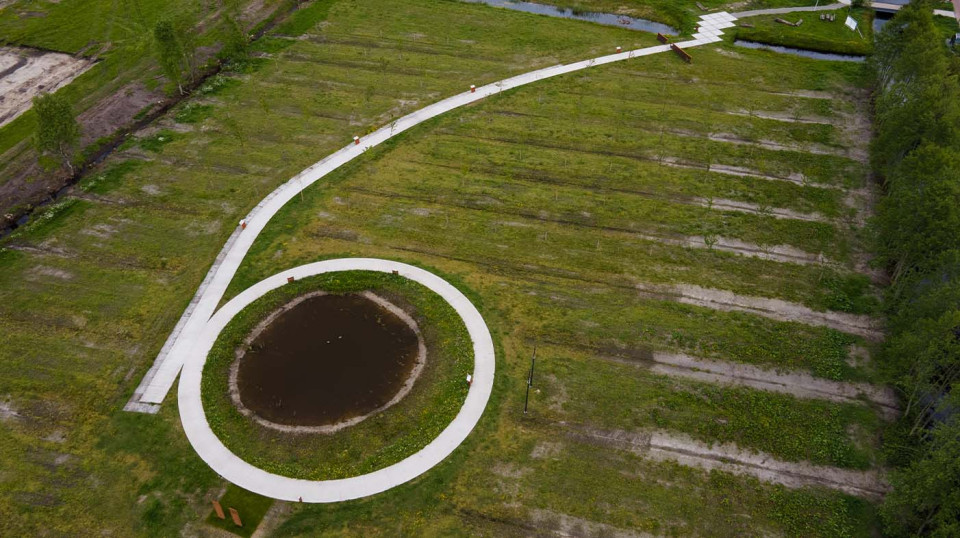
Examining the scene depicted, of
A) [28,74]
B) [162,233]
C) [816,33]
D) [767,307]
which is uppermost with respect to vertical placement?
[816,33]

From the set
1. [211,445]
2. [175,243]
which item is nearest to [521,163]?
[175,243]

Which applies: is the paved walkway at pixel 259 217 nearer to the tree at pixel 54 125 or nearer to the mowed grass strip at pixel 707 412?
the tree at pixel 54 125

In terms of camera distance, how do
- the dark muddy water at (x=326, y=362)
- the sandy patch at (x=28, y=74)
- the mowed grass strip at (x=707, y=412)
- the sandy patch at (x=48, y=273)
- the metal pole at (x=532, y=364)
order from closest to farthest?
1. the mowed grass strip at (x=707, y=412)
2. the dark muddy water at (x=326, y=362)
3. the metal pole at (x=532, y=364)
4. the sandy patch at (x=48, y=273)
5. the sandy patch at (x=28, y=74)

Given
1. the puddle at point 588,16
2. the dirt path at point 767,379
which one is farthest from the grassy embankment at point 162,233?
the dirt path at point 767,379

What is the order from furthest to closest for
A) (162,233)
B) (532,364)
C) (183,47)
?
(183,47) → (162,233) → (532,364)

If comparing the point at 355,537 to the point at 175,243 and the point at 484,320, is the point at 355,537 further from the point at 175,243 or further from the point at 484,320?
the point at 175,243

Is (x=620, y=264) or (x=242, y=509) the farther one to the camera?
(x=620, y=264)

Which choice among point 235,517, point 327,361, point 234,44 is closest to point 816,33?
point 234,44

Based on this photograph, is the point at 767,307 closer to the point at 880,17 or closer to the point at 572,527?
the point at 572,527
